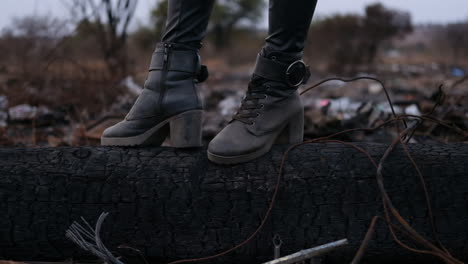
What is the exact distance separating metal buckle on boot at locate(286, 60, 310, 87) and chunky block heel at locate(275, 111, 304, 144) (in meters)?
0.14

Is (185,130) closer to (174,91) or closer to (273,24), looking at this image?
(174,91)

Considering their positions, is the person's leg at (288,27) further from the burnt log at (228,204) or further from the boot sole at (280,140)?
the burnt log at (228,204)

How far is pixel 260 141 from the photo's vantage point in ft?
4.95

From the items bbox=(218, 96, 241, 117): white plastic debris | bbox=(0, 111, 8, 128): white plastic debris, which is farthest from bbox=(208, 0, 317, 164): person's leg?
bbox=(0, 111, 8, 128): white plastic debris

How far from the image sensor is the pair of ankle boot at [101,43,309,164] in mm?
1505

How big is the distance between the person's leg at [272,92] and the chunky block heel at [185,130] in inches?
4.9

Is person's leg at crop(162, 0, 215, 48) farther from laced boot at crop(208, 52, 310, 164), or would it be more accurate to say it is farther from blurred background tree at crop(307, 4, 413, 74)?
blurred background tree at crop(307, 4, 413, 74)

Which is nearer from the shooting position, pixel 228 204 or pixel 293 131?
pixel 228 204

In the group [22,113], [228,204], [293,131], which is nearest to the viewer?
[228,204]

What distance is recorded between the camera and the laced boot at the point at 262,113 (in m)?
1.47

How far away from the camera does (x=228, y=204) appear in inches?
56.4

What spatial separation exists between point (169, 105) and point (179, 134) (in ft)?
0.37

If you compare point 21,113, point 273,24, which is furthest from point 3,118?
point 273,24

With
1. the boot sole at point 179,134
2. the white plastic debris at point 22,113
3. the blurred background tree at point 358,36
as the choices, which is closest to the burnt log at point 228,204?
the boot sole at point 179,134
